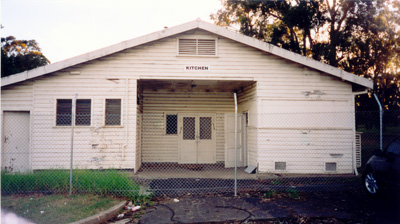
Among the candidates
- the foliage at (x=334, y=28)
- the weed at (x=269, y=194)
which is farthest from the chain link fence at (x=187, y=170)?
the foliage at (x=334, y=28)

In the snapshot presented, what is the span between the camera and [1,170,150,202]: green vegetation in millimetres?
7078

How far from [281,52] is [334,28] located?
13.7m

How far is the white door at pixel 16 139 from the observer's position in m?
9.92

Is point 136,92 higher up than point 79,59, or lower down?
lower down

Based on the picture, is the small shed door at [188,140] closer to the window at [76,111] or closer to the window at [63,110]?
the window at [76,111]

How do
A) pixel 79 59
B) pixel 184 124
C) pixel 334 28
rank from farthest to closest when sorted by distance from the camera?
pixel 334 28
pixel 184 124
pixel 79 59

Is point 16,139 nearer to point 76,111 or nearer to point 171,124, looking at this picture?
point 76,111

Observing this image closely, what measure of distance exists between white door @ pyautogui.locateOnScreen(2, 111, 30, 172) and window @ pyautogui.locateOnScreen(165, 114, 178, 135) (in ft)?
18.8

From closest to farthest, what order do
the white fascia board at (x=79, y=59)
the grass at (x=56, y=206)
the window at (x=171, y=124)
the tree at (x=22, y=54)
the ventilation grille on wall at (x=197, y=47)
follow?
1. the grass at (x=56, y=206)
2. the white fascia board at (x=79, y=59)
3. the ventilation grille on wall at (x=197, y=47)
4. the window at (x=171, y=124)
5. the tree at (x=22, y=54)

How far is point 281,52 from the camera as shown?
393 inches

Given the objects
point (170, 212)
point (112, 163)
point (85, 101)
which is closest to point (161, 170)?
point (112, 163)

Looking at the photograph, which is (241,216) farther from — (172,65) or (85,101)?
(85,101)

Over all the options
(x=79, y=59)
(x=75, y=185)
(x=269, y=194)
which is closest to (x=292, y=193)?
(x=269, y=194)

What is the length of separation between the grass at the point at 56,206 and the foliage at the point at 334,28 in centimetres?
1742
